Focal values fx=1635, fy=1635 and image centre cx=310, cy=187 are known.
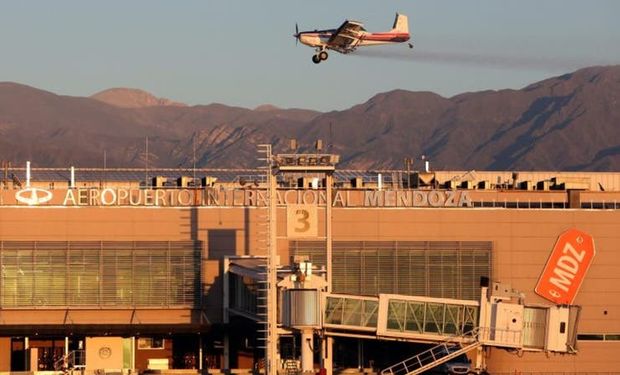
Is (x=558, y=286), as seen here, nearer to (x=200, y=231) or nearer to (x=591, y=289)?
(x=591, y=289)

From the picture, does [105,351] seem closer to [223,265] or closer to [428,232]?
[223,265]

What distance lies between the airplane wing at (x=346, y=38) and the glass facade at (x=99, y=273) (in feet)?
64.8

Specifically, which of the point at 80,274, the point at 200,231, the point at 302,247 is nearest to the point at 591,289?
the point at 302,247

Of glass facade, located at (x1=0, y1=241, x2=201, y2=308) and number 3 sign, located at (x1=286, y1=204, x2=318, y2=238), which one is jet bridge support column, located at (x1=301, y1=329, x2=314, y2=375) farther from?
glass facade, located at (x1=0, y1=241, x2=201, y2=308)

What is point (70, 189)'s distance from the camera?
5044 inches

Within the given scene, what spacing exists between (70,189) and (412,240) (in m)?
27.1

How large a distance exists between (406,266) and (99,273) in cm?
2393

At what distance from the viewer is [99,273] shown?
126562 mm

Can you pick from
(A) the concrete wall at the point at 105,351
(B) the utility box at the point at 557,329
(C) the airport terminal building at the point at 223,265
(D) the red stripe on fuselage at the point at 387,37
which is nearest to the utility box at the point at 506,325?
(B) the utility box at the point at 557,329

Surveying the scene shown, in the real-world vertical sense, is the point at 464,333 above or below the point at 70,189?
below

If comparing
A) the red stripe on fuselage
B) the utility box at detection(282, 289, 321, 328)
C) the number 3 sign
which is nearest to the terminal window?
the number 3 sign

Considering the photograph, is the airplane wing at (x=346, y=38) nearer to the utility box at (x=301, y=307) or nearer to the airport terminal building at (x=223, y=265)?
the airport terminal building at (x=223, y=265)

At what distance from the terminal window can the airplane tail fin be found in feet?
68.5

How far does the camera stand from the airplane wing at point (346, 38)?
5128 inches
